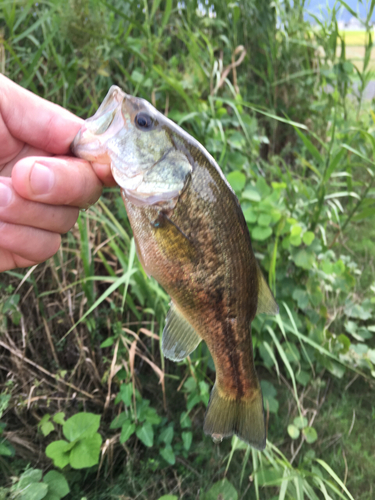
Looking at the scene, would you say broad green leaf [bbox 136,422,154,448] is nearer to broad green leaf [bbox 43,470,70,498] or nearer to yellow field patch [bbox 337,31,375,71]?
broad green leaf [bbox 43,470,70,498]

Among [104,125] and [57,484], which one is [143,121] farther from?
[57,484]

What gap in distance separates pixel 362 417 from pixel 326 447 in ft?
1.09

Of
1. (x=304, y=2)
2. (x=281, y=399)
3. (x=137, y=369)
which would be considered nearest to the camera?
(x=137, y=369)

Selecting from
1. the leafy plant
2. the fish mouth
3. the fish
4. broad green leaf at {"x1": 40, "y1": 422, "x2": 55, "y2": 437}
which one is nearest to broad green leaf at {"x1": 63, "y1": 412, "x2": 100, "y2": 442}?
the leafy plant

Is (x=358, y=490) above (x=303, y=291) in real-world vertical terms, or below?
below

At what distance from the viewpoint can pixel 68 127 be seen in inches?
53.7

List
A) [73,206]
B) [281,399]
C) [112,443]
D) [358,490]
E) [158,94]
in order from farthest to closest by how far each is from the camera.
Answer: [158,94]
[281,399]
[358,490]
[112,443]
[73,206]

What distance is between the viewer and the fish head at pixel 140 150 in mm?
1095

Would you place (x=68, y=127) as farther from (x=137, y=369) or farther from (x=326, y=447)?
(x=326, y=447)

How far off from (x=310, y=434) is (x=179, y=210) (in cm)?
164

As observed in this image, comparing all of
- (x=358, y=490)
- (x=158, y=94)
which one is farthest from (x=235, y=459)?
(x=158, y=94)

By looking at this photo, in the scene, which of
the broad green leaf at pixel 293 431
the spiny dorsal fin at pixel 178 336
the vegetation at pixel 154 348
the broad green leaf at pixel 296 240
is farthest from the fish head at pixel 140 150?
the broad green leaf at pixel 293 431

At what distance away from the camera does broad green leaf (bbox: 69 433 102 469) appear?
5.22ft

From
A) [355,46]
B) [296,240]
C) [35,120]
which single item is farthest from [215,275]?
[355,46]
